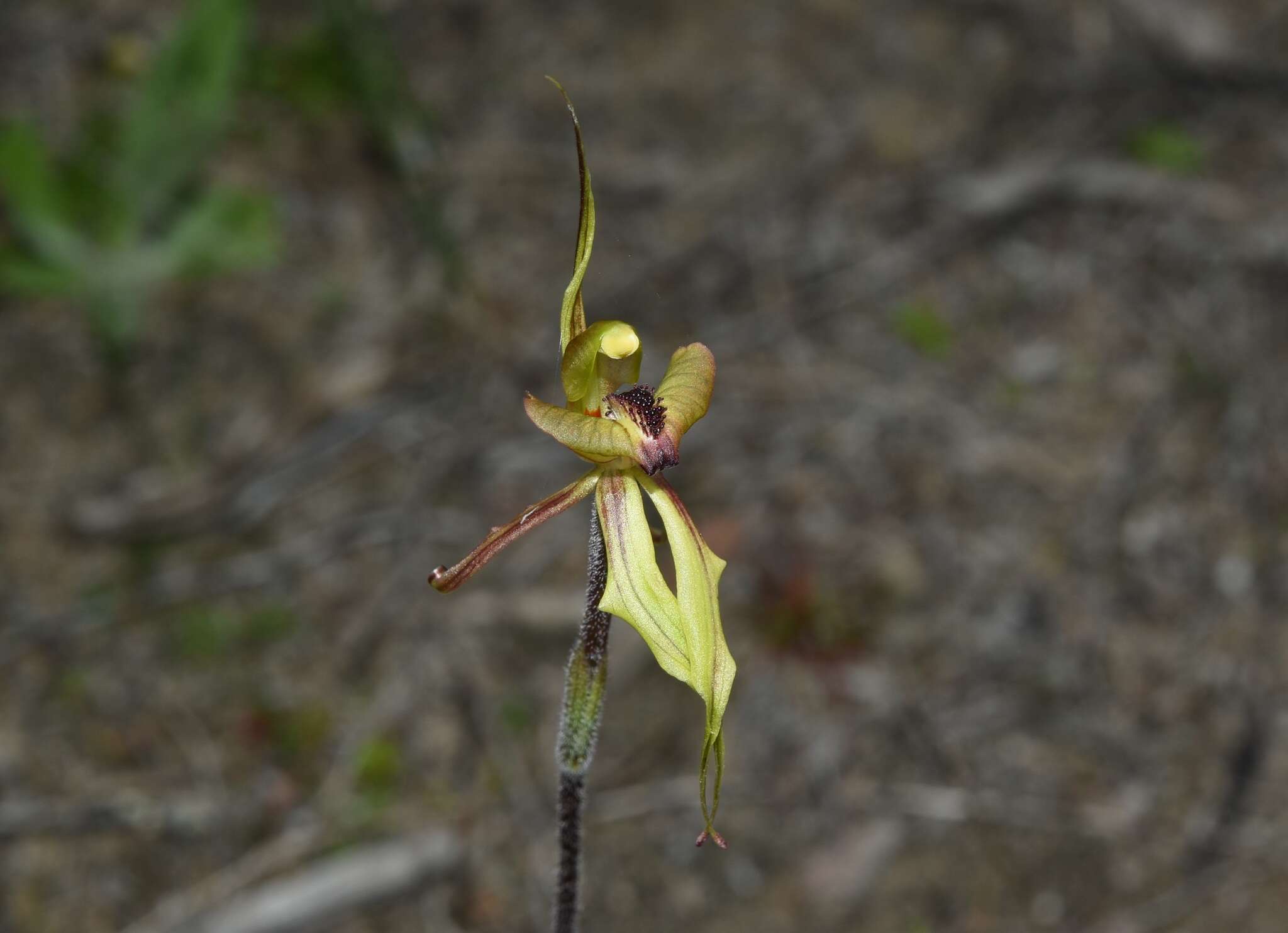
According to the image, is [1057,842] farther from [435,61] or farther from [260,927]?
[435,61]

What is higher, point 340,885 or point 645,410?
point 340,885

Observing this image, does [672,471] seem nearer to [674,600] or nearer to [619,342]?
[619,342]

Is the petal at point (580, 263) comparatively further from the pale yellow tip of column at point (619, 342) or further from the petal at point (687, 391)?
the petal at point (687, 391)

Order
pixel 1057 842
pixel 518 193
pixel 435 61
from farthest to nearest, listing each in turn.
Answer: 1. pixel 435 61
2. pixel 518 193
3. pixel 1057 842

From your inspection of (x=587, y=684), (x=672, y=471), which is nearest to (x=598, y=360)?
(x=587, y=684)

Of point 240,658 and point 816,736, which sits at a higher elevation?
point 240,658

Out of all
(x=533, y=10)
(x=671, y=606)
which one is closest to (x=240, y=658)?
(x=671, y=606)

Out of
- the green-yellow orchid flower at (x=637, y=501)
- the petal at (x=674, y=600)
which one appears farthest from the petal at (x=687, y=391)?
the petal at (x=674, y=600)

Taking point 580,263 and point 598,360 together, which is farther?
point 598,360
